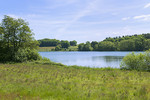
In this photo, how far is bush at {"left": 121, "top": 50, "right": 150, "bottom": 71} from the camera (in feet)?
71.4

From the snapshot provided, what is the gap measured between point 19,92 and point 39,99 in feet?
5.93

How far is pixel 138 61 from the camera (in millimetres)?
22172

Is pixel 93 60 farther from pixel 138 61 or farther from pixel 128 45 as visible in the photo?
pixel 128 45

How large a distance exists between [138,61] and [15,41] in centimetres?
2830

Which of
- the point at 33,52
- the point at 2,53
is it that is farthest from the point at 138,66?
the point at 2,53

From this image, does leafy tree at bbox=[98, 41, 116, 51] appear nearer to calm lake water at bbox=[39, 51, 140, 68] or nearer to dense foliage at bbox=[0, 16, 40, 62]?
calm lake water at bbox=[39, 51, 140, 68]

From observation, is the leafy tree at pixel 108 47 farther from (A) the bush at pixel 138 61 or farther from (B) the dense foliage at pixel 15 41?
(A) the bush at pixel 138 61

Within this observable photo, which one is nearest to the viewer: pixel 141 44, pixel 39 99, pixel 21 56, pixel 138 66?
pixel 39 99

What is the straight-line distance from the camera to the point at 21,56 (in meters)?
32.2

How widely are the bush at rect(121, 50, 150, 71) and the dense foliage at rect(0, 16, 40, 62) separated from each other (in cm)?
2241

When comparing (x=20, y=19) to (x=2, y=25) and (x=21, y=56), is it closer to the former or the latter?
(x=2, y=25)

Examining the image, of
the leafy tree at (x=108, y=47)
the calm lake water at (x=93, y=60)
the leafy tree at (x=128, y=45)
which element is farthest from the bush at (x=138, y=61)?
the leafy tree at (x=108, y=47)

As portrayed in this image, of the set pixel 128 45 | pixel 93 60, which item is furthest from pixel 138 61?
pixel 128 45

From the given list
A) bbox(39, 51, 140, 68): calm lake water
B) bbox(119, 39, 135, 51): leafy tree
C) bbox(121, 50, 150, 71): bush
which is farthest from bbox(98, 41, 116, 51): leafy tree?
bbox(121, 50, 150, 71): bush
